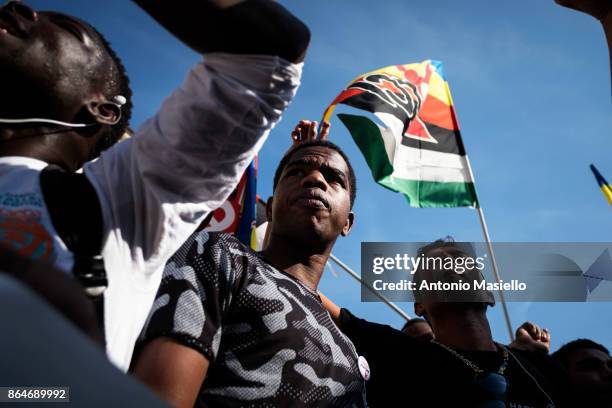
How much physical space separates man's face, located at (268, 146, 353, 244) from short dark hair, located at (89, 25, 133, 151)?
97cm

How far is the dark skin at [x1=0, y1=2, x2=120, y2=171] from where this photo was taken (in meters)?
1.70

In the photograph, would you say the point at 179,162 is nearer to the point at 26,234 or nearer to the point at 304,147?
the point at 26,234

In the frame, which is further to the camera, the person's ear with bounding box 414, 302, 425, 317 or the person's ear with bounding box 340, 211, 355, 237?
the person's ear with bounding box 414, 302, 425, 317

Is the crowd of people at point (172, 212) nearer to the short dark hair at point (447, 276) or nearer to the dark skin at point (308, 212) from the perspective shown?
the dark skin at point (308, 212)

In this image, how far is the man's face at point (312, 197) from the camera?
9.75 feet

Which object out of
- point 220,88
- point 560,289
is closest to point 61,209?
point 220,88

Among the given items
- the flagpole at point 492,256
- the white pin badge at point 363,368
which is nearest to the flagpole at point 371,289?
the flagpole at point 492,256

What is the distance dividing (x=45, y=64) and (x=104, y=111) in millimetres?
230

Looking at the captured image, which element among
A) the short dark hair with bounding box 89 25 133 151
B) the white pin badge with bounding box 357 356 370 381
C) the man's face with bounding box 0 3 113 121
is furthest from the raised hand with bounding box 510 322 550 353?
the man's face with bounding box 0 3 113 121

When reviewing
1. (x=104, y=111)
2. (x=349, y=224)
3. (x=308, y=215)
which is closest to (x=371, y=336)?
(x=349, y=224)

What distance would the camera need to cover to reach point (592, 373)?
4137 mm

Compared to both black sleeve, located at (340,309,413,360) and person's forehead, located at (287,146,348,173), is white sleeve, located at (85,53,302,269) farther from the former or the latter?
black sleeve, located at (340,309,413,360)

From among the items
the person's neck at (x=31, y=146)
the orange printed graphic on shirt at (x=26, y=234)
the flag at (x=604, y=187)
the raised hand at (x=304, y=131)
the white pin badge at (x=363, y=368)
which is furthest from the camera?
the flag at (x=604, y=187)

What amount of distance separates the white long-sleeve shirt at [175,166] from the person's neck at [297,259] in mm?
1334
